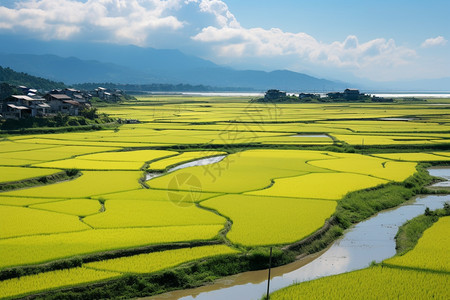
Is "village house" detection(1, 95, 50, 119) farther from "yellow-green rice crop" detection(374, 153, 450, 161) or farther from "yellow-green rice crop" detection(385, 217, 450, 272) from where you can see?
"yellow-green rice crop" detection(385, 217, 450, 272)

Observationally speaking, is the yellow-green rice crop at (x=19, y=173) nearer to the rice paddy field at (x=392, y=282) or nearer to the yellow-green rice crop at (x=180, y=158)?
the yellow-green rice crop at (x=180, y=158)

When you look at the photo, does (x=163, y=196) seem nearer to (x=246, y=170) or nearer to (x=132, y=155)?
(x=246, y=170)

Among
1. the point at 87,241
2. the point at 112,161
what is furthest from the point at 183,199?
the point at 112,161

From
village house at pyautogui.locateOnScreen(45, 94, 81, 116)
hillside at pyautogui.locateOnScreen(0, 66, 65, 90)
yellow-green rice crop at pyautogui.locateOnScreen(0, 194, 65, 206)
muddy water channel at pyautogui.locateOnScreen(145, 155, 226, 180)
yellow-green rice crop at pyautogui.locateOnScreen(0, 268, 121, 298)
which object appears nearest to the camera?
yellow-green rice crop at pyautogui.locateOnScreen(0, 268, 121, 298)

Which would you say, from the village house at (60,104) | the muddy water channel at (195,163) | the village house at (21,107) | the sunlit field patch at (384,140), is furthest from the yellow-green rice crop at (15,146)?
the sunlit field patch at (384,140)

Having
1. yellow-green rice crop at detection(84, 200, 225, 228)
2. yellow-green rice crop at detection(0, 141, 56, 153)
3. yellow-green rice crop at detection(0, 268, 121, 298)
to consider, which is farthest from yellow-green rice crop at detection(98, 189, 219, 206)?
yellow-green rice crop at detection(0, 141, 56, 153)

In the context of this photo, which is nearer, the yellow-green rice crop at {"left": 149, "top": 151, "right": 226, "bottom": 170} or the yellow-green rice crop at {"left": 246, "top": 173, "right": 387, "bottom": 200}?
the yellow-green rice crop at {"left": 246, "top": 173, "right": 387, "bottom": 200}
